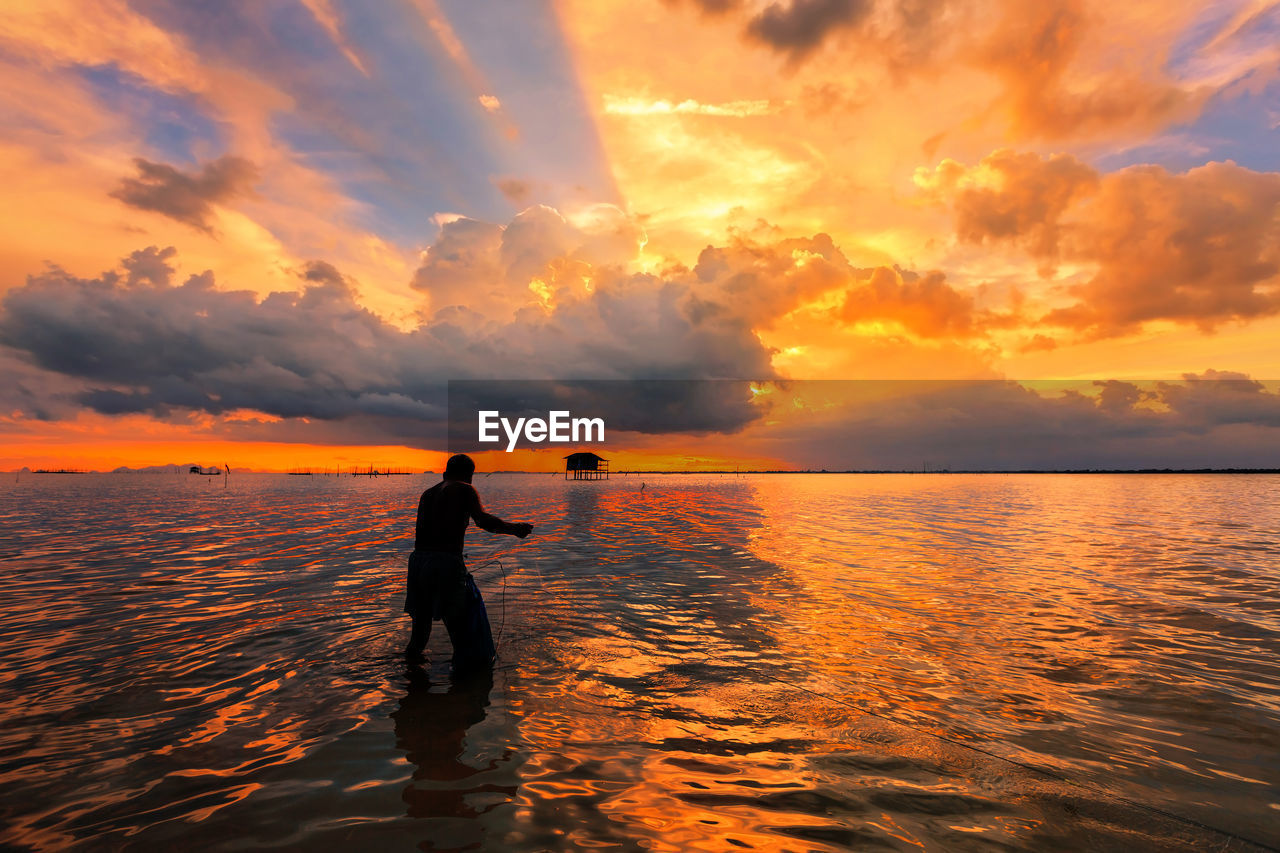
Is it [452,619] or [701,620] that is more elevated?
[452,619]

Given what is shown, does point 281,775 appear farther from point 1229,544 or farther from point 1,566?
point 1229,544

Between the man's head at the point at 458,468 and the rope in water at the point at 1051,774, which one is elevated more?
the man's head at the point at 458,468

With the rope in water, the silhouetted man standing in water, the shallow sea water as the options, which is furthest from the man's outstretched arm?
the rope in water

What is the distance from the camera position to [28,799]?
4863 mm

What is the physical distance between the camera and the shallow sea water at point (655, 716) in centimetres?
455

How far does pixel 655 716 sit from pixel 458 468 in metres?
4.46

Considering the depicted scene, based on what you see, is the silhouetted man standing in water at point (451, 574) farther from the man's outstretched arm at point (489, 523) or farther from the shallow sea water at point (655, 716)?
the shallow sea water at point (655, 716)

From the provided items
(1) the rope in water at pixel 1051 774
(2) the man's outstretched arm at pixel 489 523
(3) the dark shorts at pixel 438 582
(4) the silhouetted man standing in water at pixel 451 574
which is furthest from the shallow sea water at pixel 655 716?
(2) the man's outstretched arm at pixel 489 523

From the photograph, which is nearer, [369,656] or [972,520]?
[369,656]

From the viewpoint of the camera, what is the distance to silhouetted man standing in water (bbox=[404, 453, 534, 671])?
26.0 ft

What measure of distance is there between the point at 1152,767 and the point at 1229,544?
27377mm

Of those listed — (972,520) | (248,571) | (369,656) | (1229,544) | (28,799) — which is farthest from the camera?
(972,520)

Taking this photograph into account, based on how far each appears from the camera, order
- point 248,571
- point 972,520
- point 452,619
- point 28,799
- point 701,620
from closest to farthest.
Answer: point 28,799
point 452,619
point 701,620
point 248,571
point 972,520

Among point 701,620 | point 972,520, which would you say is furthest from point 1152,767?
point 972,520
